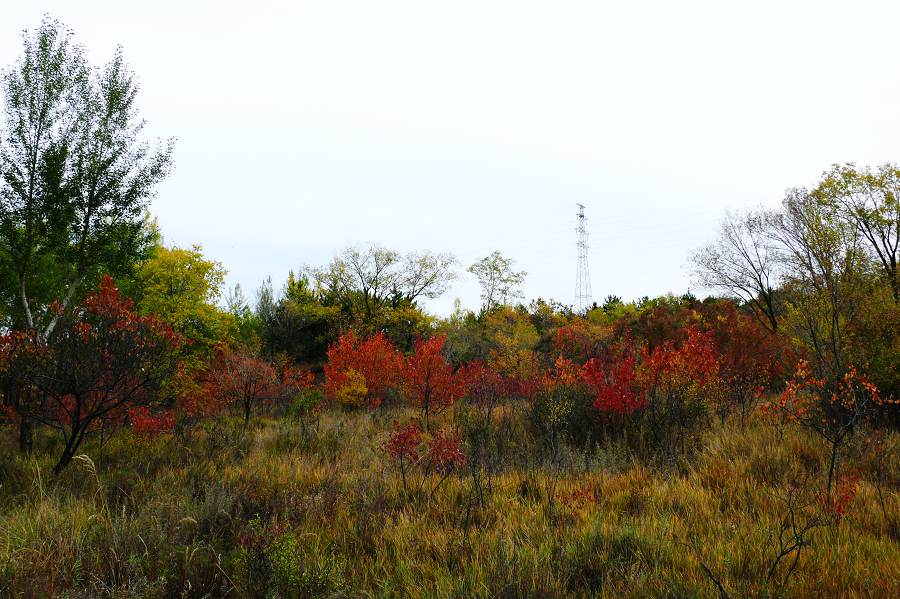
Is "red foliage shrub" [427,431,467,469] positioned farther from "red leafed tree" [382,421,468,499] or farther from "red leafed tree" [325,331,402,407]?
"red leafed tree" [325,331,402,407]

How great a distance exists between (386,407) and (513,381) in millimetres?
4767

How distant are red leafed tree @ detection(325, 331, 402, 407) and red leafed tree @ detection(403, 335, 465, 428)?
4.86 ft

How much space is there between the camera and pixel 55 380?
7.17m

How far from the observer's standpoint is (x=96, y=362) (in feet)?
23.9

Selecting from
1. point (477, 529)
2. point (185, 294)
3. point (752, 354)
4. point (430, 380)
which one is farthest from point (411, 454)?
point (185, 294)

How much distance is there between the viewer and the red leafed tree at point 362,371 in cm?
1534

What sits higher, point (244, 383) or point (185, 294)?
point (185, 294)

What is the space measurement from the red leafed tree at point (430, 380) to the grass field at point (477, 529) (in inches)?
243

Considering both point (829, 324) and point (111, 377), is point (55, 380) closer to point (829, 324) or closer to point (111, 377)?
point (111, 377)

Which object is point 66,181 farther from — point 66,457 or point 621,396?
point 621,396

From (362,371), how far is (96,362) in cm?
909

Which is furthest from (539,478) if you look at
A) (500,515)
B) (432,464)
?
(432,464)

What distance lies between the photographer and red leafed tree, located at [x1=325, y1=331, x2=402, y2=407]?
1534 cm

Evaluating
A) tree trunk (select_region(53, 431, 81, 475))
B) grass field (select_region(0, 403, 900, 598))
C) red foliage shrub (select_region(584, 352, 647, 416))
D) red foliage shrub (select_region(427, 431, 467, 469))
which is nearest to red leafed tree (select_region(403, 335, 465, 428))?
red foliage shrub (select_region(584, 352, 647, 416))
